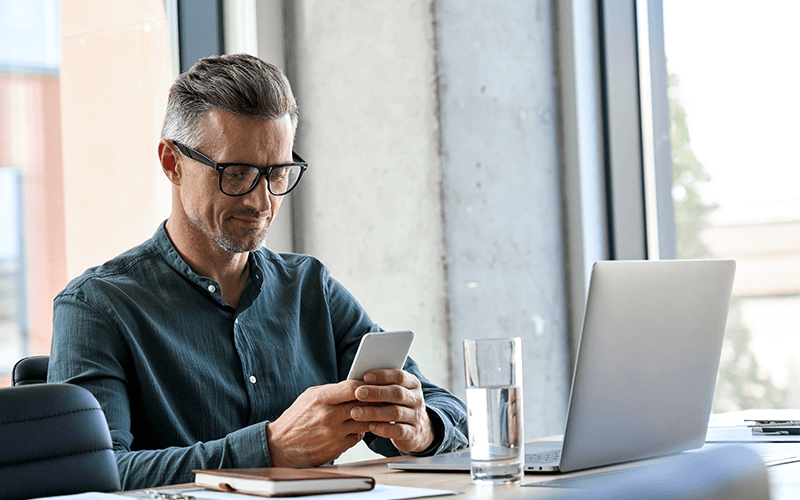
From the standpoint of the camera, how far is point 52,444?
3.15ft

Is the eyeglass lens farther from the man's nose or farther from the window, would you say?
the window

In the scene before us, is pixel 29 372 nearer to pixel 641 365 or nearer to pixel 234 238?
pixel 234 238

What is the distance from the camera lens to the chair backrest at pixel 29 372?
1619 mm

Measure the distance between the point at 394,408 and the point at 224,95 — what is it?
0.71 metres

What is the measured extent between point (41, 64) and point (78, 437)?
1.78 m

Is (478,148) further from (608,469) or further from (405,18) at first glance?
(608,469)

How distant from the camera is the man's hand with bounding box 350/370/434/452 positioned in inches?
48.1

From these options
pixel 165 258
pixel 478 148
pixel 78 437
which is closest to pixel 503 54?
pixel 478 148

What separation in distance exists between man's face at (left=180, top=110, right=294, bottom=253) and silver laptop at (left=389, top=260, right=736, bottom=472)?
607 mm

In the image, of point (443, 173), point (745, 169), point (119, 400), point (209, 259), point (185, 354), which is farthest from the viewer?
point (745, 169)

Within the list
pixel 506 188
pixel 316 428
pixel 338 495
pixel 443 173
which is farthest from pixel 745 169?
pixel 338 495

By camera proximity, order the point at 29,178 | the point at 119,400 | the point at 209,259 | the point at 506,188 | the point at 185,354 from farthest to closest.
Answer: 1. the point at 506,188
2. the point at 29,178
3. the point at 209,259
4. the point at 185,354
5. the point at 119,400

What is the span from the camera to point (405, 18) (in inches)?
104

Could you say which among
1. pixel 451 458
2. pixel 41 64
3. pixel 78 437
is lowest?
pixel 451 458
